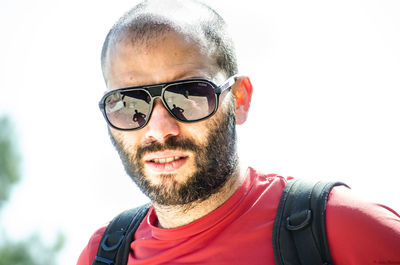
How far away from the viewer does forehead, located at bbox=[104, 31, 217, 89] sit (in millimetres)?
2465

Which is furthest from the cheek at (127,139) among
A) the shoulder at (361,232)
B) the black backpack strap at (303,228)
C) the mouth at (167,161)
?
the shoulder at (361,232)

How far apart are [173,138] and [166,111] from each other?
0.13m

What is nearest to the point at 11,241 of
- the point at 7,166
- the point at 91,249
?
the point at 7,166

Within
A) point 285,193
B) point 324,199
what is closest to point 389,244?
point 324,199

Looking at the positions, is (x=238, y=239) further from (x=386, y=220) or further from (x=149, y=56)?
(x=149, y=56)

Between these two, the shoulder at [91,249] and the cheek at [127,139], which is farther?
the shoulder at [91,249]

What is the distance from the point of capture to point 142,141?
2.50m

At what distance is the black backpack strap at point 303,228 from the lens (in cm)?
203

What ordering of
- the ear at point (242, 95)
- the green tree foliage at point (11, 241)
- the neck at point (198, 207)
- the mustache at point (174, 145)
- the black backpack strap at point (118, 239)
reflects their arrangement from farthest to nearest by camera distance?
the green tree foliage at point (11, 241)
the ear at point (242, 95)
the black backpack strap at point (118, 239)
the neck at point (198, 207)
the mustache at point (174, 145)

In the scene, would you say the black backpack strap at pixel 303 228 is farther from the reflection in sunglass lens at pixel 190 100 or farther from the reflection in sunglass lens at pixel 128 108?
the reflection in sunglass lens at pixel 128 108

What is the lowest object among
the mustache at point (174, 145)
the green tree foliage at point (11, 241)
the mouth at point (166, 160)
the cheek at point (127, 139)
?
the green tree foliage at point (11, 241)

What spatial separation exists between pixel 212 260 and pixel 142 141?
0.64m

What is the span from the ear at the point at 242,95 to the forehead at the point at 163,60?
228 millimetres

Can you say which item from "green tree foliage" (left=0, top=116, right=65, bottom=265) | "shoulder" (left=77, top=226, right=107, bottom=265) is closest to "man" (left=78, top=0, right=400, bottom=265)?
"shoulder" (left=77, top=226, right=107, bottom=265)
